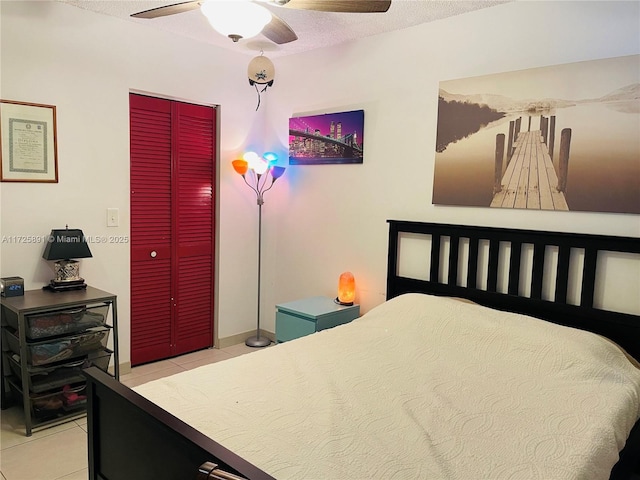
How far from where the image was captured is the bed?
55.5 inches

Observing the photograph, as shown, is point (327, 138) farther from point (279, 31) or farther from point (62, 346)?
point (62, 346)

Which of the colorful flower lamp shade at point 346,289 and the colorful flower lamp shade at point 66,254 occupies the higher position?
the colorful flower lamp shade at point 66,254

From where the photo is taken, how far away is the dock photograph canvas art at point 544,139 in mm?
2275

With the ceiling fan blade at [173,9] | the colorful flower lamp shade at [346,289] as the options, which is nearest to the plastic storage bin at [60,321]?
the colorful flower lamp shade at [346,289]

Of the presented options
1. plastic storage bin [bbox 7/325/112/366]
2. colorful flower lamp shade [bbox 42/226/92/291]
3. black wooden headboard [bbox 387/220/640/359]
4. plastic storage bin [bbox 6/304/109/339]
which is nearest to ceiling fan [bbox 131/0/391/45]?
black wooden headboard [bbox 387/220/640/359]

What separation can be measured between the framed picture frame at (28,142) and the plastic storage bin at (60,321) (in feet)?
2.75

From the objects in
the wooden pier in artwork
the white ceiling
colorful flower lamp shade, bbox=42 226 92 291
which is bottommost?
colorful flower lamp shade, bbox=42 226 92 291

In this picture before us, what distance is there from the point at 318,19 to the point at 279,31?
2.57 feet

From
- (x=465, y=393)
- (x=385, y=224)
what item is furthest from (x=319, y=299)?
(x=465, y=393)

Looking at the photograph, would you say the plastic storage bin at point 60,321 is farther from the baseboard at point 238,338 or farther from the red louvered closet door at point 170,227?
the baseboard at point 238,338

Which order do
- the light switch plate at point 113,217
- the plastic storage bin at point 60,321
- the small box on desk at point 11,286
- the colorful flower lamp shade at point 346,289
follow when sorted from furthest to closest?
the colorful flower lamp shade at point 346,289
the light switch plate at point 113,217
the small box on desk at point 11,286
the plastic storage bin at point 60,321

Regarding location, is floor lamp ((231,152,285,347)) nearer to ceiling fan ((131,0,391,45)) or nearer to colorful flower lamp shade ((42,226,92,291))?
colorful flower lamp shade ((42,226,92,291))

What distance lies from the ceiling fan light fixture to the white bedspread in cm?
144

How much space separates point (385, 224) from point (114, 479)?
2.26 meters
